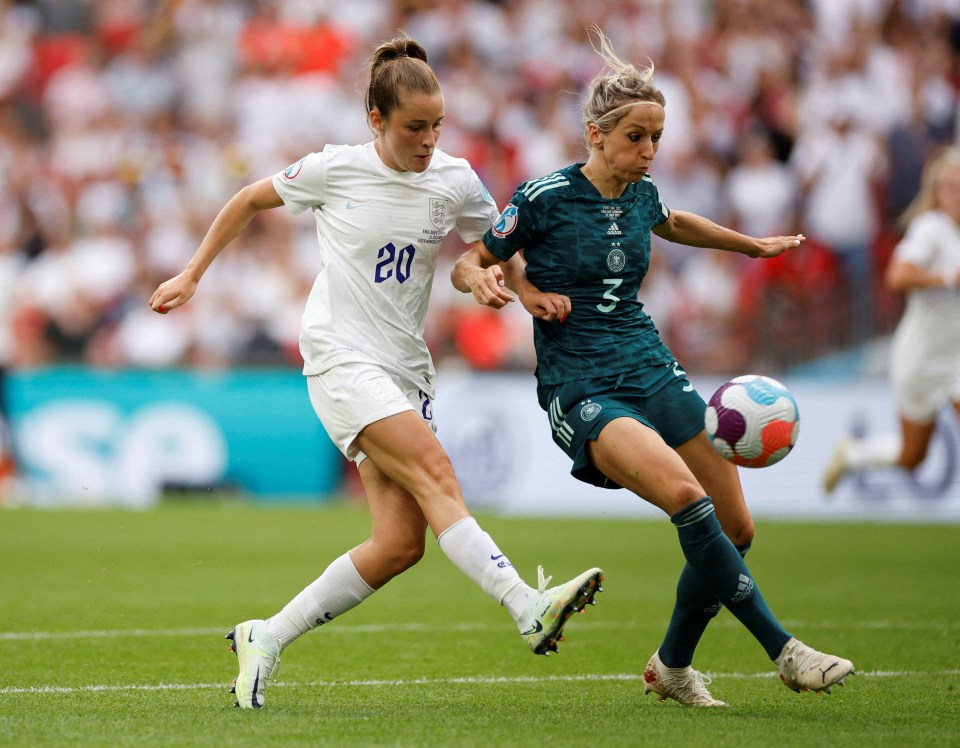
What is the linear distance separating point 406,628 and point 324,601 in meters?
2.39

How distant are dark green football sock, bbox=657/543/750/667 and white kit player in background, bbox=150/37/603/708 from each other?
104cm

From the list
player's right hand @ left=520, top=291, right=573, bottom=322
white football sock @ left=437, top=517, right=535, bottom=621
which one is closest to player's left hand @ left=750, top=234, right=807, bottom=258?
player's right hand @ left=520, top=291, right=573, bottom=322

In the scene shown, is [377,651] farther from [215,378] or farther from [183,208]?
[183,208]

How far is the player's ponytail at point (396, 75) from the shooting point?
18.2 feet

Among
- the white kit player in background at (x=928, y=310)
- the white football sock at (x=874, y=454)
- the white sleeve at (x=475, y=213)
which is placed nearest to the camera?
the white sleeve at (x=475, y=213)

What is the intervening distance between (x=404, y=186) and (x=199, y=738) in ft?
7.42

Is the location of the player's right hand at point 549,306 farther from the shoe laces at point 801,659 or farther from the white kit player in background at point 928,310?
the white kit player in background at point 928,310

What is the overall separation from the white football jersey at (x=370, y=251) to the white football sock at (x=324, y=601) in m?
0.79

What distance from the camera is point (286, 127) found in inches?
727

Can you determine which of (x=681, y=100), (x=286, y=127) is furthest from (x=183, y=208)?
(x=681, y=100)

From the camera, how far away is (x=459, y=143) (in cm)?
1800

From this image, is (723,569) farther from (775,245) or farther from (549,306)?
(775,245)

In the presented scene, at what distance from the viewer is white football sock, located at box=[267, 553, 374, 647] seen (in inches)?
223

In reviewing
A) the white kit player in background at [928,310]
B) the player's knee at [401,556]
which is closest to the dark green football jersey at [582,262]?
the player's knee at [401,556]
